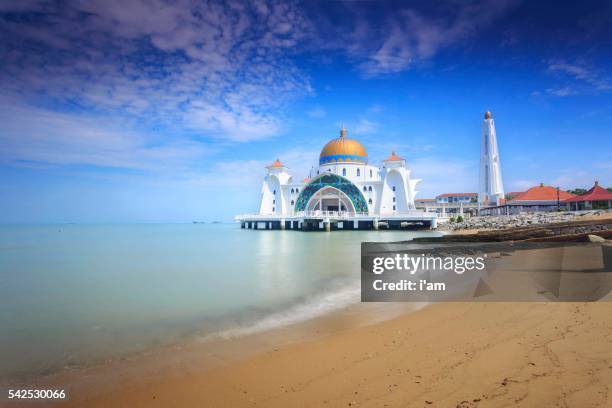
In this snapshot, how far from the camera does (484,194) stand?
45500mm

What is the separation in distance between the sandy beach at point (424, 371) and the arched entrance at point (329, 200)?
3610cm

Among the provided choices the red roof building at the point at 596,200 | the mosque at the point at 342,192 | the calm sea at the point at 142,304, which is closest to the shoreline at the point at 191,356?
the calm sea at the point at 142,304

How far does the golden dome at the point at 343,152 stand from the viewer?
42050mm

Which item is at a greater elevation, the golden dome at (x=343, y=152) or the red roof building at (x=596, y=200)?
the golden dome at (x=343, y=152)

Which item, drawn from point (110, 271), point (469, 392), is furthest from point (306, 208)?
point (469, 392)

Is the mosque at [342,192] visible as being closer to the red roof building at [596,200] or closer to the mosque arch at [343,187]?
the mosque arch at [343,187]

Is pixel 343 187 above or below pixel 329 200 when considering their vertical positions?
above

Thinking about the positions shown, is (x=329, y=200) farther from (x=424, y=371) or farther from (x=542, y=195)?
(x=424, y=371)

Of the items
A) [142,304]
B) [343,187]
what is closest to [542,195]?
[343,187]

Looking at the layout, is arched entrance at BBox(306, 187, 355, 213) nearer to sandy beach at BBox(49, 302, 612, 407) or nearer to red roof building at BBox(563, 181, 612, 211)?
red roof building at BBox(563, 181, 612, 211)

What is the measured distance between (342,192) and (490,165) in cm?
1911

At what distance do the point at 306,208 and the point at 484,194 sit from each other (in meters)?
23.0

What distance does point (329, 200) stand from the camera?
145ft

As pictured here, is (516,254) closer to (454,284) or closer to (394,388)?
(454,284)
